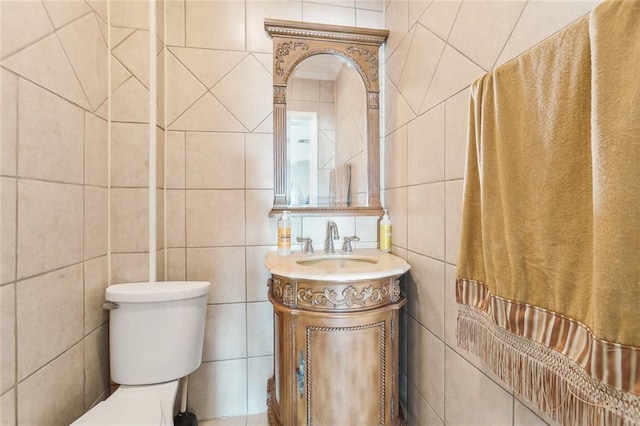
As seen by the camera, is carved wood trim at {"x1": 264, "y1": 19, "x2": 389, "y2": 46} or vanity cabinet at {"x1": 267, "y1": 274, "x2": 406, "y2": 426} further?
carved wood trim at {"x1": 264, "y1": 19, "x2": 389, "y2": 46}

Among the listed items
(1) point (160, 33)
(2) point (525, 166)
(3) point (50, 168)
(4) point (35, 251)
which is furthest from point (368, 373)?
(1) point (160, 33)

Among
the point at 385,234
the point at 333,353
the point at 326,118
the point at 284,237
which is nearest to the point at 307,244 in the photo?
the point at 284,237

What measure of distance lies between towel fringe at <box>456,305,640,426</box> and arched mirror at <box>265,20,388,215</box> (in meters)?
0.97

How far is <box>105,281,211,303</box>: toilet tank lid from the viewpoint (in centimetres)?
118

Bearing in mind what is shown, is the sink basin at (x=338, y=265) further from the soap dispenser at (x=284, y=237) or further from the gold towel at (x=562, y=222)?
the gold towel at (x=562, y=222)

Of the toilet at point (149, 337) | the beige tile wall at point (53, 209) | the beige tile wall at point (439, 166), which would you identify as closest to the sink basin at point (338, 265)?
the beige tile wall at point (439, 166)

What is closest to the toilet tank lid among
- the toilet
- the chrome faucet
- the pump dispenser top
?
the toilet

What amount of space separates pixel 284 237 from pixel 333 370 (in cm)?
65

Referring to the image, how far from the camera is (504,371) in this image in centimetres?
67

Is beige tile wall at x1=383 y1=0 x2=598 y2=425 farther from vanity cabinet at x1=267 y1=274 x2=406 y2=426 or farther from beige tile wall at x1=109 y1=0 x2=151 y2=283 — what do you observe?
beige tile wall at x1=109 y1=0 x2=151 y2=283

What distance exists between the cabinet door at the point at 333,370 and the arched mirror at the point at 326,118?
2.24 ft

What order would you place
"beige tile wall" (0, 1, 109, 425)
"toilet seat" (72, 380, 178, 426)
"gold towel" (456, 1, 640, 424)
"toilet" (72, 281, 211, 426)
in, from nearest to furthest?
"gold towel" (456, 1, 640, 424), "beige tile wall" (0, 1, 109, 425), "toilet seat" (72, 380, 178, 426), "toilet" (72, 281, 211, 426)

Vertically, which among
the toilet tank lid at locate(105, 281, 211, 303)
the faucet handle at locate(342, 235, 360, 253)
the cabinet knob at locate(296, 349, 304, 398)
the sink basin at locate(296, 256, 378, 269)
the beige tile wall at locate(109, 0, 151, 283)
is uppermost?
the beige tile wall at locate(109, 0, 151, 283)

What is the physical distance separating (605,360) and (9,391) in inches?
53.3
